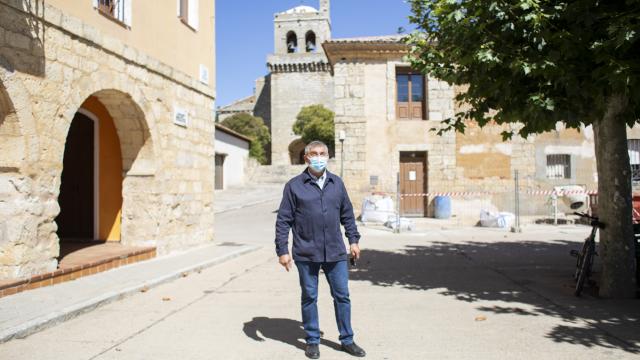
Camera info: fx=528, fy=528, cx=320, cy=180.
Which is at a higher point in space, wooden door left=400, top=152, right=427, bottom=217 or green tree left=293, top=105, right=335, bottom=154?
green tree left=293, top=105, right=335, bottom=154

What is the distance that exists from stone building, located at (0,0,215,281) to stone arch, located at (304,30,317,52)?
48719 mm

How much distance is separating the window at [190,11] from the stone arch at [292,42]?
4926cm

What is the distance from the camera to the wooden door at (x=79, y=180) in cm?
918

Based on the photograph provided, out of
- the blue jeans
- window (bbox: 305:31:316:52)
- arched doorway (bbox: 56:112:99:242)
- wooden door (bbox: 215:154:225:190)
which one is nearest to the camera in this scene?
the blue jeans

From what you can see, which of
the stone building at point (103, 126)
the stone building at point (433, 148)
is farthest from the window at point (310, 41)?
the stone building at point (103, 126)

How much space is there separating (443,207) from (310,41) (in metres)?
44.7

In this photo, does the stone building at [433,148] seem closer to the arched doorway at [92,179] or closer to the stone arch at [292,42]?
the arched doorway at [92,179]

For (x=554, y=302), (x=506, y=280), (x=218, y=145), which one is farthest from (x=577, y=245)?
(x=218, y=145)

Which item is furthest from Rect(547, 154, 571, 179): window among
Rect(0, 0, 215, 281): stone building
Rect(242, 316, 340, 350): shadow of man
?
Rect(242, 316, 340, 350): shadow of man

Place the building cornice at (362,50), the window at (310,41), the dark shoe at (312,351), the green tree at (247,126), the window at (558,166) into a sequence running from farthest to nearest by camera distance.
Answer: the window at (310,41)
the green tree at (247,126)
the window at (558,166)
the building cornice at (362,50)
the dark shoe at (312,351)

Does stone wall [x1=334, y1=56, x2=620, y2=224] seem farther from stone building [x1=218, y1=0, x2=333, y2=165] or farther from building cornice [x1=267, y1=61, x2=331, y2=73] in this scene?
building cornice [x1=267, y1=61, x2=331, y2=73]

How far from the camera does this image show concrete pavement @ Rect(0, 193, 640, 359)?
394 centimetres

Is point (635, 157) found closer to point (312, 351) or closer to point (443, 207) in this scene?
point (443, 207)

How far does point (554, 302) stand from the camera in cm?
555
